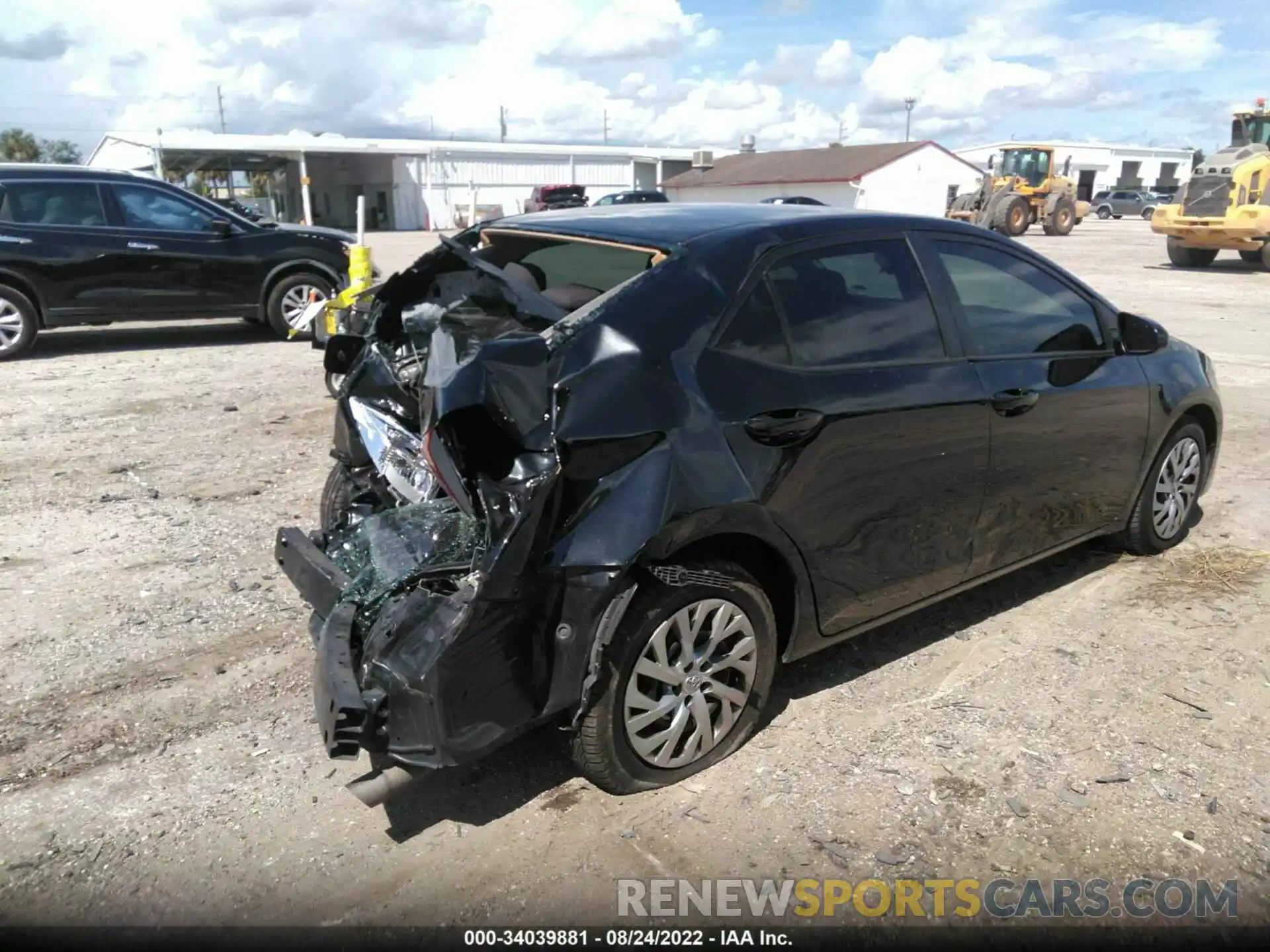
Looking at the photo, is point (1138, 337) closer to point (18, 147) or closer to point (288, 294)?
point (288, 294)

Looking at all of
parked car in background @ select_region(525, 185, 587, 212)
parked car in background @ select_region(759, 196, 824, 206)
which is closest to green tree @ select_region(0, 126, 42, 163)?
parked car in background @ select_region(525, 185, 587, 212)

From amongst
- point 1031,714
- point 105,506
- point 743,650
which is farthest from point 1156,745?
point 105,506

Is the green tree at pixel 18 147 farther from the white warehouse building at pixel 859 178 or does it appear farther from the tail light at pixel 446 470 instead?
the tail light at pixel 446 470

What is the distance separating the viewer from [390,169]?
51.3m

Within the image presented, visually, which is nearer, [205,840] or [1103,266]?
[205,840]

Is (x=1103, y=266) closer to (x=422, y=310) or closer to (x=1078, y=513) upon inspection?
(x=1078, y=513)

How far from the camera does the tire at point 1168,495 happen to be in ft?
15.7

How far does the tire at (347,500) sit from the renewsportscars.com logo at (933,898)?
192 centimetres

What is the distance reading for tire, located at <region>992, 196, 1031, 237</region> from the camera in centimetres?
3053

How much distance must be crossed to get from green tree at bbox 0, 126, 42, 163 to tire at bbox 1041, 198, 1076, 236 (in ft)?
229

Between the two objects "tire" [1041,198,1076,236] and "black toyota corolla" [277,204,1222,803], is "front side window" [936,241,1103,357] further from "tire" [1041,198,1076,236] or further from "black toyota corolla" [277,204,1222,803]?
"tire" [1041,198,1076,236]

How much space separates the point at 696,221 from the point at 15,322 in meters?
9.12

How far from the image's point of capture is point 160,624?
4.15 m

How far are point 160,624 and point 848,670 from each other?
295 centimetres
